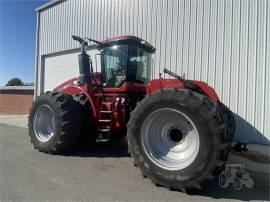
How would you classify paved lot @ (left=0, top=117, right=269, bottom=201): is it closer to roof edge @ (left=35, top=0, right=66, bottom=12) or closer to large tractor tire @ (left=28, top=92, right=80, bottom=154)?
large tractor tire @ (left=28, top=92, right=80, bottom=154)

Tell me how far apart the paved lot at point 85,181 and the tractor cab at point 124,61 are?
72.3 inches

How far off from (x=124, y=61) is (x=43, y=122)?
2595mm

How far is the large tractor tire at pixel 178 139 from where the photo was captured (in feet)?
14.9

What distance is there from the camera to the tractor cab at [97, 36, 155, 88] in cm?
733

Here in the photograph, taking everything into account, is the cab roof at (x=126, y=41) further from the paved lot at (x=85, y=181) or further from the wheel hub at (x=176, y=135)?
the wheel hub at (x=176, y=135)

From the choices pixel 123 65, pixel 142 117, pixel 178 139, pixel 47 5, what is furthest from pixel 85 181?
pixel 47 5

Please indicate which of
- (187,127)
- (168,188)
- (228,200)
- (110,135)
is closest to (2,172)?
(110,135)

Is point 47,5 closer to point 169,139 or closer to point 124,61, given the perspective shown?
point 124,61

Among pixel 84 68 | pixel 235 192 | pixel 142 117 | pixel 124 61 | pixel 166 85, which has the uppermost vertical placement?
pixel 124 61

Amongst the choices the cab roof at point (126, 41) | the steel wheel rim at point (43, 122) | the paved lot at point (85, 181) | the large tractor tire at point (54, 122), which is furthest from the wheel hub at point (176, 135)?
the steel wheel rim at point (43, 122)

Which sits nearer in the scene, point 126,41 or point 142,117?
point 142,117

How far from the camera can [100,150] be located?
784cm

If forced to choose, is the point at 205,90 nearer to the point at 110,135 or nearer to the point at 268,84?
the point at 110,135

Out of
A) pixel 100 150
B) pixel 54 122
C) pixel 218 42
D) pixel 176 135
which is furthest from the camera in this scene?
pixel 218 42
